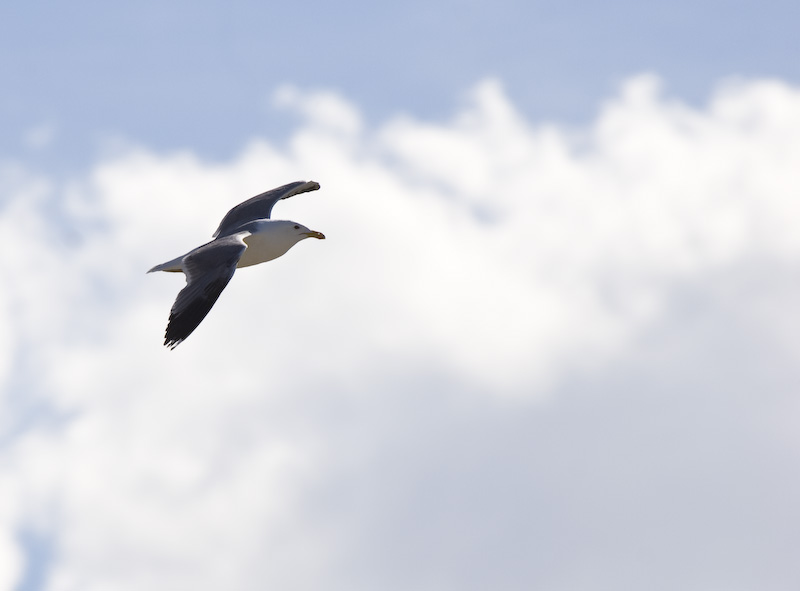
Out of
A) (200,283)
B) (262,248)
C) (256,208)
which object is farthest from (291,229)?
(200,283)

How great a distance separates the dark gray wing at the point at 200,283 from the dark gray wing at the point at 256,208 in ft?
9.51

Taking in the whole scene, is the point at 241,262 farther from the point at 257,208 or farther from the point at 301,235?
the point at 257,208

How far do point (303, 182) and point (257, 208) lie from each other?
1.89 metres

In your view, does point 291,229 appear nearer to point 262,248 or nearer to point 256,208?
point 262,248

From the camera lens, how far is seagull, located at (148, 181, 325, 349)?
16.7 metres

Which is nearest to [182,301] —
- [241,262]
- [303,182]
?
[241,262]

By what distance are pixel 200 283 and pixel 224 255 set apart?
29.8 inches

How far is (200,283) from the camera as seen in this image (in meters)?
17.2

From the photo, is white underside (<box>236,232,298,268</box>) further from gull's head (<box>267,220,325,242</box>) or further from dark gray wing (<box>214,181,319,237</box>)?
dark gray wing (<box>214,181,319,237</box>)

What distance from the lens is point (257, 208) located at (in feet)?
74.6

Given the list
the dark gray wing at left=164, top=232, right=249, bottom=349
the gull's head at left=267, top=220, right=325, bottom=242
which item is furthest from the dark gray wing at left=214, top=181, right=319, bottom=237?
the dark gray wing at left=164, top=232, right=249, bottom=349

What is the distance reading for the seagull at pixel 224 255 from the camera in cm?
1673

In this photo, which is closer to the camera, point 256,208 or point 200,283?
point 200,283

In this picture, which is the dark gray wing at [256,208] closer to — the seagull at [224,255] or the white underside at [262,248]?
the seagull at [224,255]
